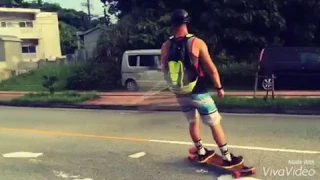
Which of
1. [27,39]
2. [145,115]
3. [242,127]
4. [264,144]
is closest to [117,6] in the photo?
[145,115]

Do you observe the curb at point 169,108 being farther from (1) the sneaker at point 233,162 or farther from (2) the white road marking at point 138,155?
(1) the sneaker at point 233,162

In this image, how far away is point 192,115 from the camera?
233 inches

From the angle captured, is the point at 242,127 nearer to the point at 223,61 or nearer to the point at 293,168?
the point at 293,168

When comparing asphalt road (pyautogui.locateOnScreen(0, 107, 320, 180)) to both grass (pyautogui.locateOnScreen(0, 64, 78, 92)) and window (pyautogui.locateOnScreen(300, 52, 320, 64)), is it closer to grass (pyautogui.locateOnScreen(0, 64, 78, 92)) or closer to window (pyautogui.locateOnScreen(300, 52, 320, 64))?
window (pyautogui.locateOnScreen(300, 52, 320, 64))

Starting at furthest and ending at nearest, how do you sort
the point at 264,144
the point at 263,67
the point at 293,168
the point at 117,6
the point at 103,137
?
the point at 117,6 → the point at 263,67 → the point at 103,137 → the point at 264,144 → the point at 293,168

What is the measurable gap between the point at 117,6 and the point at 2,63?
23.8ft

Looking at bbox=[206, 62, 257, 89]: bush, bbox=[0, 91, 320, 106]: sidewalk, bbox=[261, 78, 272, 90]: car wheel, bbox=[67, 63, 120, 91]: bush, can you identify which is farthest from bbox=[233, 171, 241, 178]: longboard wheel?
bbox=[67, 63, 120, 91]: bush

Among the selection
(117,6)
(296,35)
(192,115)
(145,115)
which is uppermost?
(117,6)

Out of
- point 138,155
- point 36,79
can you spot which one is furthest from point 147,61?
point 138,155

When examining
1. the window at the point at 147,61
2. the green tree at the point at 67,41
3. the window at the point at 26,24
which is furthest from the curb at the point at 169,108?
the green tree at the point at 67,41

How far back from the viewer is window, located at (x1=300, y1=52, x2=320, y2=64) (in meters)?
16.6

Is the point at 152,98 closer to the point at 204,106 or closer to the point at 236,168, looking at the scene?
the point at 204,106

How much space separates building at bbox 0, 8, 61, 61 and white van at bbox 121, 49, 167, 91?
30.2 metres

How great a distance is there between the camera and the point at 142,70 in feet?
63.3
